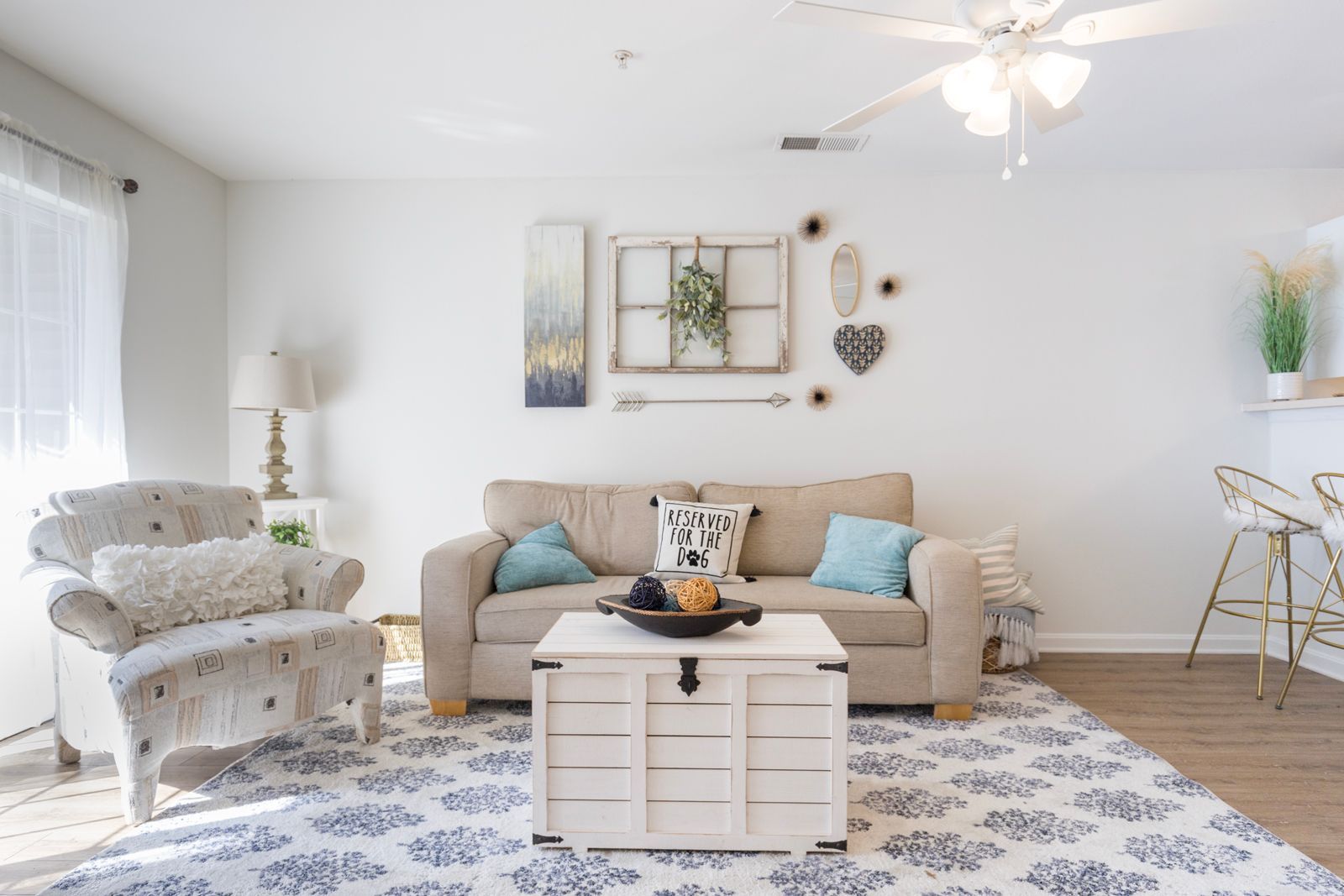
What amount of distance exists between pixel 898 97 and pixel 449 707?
269 cm

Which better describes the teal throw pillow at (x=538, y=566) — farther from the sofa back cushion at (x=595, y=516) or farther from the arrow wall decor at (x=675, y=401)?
the arrow wall decor at (x=675, y=401)

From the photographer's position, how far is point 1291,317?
3.76 metres

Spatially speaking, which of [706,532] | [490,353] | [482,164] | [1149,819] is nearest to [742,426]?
[706,532]

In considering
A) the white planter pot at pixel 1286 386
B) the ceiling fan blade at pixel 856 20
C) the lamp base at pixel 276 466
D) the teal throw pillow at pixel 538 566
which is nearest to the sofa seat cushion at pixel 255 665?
the teal throw pillow at pixel 538 566

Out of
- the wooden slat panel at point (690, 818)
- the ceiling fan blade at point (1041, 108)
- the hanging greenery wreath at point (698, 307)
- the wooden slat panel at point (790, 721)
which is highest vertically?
the ceiling fan blade at point (1041, 108)

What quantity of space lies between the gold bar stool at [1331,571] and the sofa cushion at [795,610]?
154 cm

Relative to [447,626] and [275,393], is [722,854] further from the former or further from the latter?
[275,393]

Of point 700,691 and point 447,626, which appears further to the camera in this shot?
point 447,626

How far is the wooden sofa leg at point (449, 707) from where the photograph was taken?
9.89 ft

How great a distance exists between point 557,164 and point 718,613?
2750 mm

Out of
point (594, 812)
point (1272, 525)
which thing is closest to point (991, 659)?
point (1272, 525)

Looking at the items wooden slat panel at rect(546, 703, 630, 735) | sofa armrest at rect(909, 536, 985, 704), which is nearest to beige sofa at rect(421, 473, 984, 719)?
sofa armrest at rect(909, 536, 985, 704)

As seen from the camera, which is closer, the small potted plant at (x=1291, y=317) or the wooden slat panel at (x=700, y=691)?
the wooden slat panel at (x=700, y=691)

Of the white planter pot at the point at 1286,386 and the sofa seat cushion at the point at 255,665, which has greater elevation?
the white planter pot at the point at 1286,386
